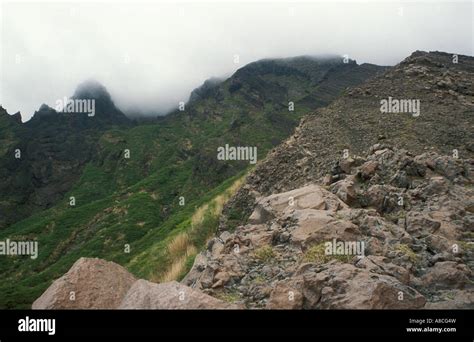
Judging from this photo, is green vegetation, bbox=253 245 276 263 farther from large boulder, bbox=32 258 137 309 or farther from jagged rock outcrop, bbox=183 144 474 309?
large boulder, bbox=32 258 137 309

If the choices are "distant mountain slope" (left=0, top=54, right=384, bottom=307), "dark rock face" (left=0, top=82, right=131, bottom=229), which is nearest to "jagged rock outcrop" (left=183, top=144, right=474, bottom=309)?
"distant mountain slope" (left=0, top=54, right=384, bottom=307)

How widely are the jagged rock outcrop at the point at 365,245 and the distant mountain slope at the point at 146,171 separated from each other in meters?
7.47

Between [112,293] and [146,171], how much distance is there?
443 ft

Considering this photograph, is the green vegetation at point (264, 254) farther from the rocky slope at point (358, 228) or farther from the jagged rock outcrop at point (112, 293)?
the jagged rock outcrop at point (112, 293)

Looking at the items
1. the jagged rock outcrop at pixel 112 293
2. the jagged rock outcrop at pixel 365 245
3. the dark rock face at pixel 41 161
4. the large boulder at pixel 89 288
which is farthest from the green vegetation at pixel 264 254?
the dark rock face at pixel 41 161

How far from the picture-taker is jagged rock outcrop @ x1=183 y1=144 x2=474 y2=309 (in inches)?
390

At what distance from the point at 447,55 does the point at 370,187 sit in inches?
1367

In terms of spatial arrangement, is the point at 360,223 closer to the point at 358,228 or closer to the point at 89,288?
the point at 358,228

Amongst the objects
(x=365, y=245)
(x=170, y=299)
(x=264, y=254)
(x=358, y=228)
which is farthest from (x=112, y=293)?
(x=358, y=228)

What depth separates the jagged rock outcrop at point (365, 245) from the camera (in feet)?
32.5

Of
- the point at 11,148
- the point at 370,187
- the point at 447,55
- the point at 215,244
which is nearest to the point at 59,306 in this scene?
the point at 215,244

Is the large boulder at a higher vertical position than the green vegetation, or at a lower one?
lower

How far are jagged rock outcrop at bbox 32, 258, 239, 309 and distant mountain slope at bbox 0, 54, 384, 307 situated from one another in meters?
8.20

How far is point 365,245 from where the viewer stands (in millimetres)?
12148
